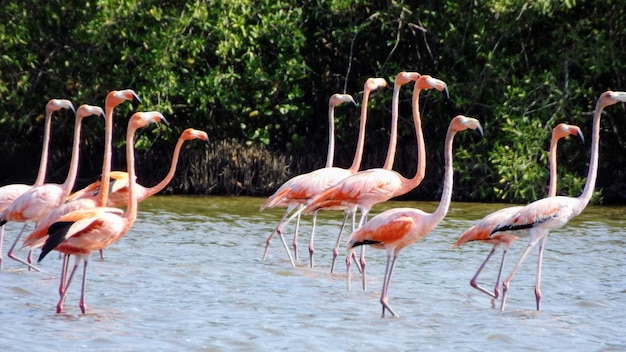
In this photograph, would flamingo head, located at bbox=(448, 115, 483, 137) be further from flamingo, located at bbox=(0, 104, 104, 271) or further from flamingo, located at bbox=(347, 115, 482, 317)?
flamingo, located at bbox=(0, 104, 104, 271)

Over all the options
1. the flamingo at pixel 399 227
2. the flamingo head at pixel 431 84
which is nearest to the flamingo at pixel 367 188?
the flamingo head at pixel 431 84

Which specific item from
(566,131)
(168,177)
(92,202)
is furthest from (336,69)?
(92,202)

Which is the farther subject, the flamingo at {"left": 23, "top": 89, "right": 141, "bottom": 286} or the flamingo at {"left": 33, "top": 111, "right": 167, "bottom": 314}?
the flamingo at {"left": 23, "top": 89, "right": 141, "bottom": 286}

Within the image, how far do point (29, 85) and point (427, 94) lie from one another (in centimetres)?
603

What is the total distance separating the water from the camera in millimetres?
6457

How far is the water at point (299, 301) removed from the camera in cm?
646

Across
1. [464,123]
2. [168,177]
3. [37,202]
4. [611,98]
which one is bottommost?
[37,202]

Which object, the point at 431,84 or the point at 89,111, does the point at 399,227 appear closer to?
the point at 431,84

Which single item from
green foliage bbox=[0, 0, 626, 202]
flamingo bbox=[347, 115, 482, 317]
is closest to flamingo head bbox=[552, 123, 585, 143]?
flamingo bbox=[347, 115, 482, 317]

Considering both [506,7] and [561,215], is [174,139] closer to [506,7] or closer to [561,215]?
[506,7]

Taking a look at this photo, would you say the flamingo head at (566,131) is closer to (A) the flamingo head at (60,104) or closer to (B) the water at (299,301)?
(B) the water at (299,301)

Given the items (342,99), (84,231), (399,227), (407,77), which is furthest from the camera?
(342,99)

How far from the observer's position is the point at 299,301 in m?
7.70

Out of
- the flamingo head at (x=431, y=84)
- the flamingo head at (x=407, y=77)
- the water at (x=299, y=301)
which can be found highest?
the flamingo head at (x=407, y=77)
